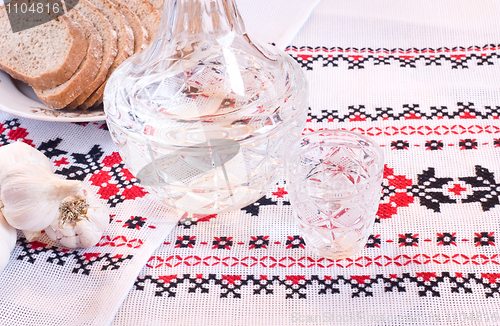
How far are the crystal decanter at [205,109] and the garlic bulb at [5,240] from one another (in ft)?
0.58

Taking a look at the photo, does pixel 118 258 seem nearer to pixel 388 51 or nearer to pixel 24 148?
pixel 24 148

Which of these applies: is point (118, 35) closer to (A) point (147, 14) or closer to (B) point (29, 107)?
(A) point (147, 14)

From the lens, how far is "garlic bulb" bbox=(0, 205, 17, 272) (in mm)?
662

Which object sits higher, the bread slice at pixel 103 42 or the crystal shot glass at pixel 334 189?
the bread slice at pixel 103 42

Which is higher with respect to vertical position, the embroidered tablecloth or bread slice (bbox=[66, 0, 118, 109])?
bread slice (bbox=[66, 0, 118, 109])

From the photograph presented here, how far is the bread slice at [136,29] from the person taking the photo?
0.97m

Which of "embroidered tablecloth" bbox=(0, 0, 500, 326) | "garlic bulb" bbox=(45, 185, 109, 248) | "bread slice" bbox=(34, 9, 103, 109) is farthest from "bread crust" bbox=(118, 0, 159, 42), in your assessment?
"garlic bulb" bbox=(45, 185, 109, 248)

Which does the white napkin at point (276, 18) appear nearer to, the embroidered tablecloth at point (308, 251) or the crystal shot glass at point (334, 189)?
the embroidered tablecloth at point (308, 251)

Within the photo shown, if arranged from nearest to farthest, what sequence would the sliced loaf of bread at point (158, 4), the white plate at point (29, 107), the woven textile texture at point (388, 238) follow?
the woven textile texture at point (388, 238) → the white plate at point (29, 107) → the sliced loaf of bread at point (158, 4)

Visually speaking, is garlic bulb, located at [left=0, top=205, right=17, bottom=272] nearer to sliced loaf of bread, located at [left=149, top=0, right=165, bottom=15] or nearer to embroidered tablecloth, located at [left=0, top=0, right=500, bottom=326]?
embroidered tablecloth, located at [left=0, top=0, right=500, bottom=326]

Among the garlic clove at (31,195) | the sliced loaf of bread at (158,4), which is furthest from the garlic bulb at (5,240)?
the sliced loaf of bread at (158,4)

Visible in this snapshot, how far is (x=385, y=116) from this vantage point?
0.89 meters

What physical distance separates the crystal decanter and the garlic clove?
0.09 m

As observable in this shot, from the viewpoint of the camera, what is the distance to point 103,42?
37.4 inches
